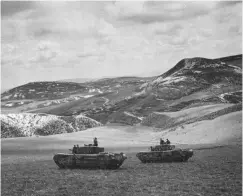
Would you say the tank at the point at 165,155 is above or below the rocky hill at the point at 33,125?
below

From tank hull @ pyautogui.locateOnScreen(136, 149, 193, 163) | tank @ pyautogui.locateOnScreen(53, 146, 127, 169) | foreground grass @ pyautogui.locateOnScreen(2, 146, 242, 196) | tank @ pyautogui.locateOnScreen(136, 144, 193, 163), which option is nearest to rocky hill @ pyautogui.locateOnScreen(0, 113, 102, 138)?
foreground grass @ pyautogui.locateOnScreen(2, 146, 242, 196)

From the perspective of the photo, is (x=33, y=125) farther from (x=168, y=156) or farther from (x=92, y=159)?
(x=92, y=159)

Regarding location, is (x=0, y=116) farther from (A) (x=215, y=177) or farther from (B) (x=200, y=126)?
(A) (x=215, y=177)

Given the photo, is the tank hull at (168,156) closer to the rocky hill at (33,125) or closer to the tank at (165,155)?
the tank at (165,155)

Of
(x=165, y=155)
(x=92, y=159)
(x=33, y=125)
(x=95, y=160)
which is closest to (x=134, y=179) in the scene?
(x=95, y=160)

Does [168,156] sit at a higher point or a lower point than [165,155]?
lower

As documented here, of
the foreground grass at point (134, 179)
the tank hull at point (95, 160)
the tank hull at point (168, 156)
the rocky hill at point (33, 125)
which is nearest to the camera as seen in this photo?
the foreground grass at point (134, 179)

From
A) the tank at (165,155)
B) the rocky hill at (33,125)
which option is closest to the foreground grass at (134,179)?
the tank at (165,155)

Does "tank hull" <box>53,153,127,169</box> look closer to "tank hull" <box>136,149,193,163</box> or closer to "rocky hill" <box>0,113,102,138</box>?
"tank hull" <box>136,149,193,163</box>
